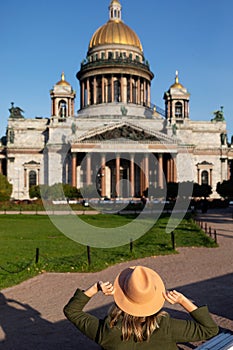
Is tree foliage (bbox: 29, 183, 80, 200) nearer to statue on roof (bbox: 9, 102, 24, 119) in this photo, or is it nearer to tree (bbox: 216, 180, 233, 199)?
tree (bbox: 216, 180, 233, 199)

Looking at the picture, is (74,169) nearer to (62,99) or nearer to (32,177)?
(32,177)

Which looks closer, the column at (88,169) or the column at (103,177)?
the column at (88,169)

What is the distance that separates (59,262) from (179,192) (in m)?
44.3

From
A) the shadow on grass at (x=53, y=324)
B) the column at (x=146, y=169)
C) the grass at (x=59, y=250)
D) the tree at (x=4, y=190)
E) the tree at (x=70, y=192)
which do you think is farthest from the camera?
the column at (x=146, y=169)

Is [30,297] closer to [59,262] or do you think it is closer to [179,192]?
[59,262]

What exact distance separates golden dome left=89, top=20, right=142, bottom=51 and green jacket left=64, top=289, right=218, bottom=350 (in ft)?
264

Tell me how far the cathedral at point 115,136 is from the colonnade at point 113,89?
176 millimetres

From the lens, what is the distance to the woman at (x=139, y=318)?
418 centimetres

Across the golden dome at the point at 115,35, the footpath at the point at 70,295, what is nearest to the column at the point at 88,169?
the golden dome at the point at 115,35

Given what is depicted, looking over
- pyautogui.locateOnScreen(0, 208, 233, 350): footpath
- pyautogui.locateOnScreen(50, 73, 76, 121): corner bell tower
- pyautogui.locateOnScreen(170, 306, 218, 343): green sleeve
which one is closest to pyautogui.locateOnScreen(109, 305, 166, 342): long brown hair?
pyautogui.locateOnScreen(170, 306, 218, 343): green sleeve

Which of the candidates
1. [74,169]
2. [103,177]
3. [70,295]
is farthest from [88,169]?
[70,295]

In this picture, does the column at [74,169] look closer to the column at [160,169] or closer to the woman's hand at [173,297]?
the column at [160,169]

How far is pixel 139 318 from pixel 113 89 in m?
78.5

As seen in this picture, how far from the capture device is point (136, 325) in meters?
4.36
